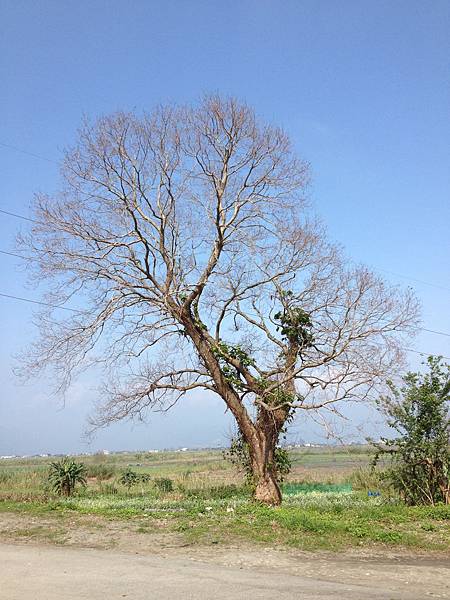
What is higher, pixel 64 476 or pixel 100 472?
pixel 64 476

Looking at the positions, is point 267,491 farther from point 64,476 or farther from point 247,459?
point 64,476

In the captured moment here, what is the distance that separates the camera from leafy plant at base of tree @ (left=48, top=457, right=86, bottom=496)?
20.5 meters

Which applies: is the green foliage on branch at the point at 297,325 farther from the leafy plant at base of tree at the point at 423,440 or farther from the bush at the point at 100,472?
the bush at the point at 100,472

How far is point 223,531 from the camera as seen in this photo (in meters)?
12.1

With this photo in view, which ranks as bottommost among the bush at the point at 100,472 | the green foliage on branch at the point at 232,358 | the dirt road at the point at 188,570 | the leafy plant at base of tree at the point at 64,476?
the dirt road at the point at 188,570

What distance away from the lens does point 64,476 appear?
20469 millimetres

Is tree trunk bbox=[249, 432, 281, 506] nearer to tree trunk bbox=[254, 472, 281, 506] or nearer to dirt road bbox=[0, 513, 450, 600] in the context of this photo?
tree trunk bbox=[254, 472, 281, 506]

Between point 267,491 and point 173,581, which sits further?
point 267,491

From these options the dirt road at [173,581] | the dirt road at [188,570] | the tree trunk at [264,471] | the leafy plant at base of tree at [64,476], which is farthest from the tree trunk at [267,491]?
the dirt road at [173,581]

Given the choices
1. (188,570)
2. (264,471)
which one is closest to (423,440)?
(264,471)

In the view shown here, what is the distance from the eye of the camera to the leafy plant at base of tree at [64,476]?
2045 centimetres

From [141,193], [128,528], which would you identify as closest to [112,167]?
[141,193]

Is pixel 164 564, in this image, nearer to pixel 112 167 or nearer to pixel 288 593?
pixel 288 593

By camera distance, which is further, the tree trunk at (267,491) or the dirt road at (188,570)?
the tree trunk at (267,491)
